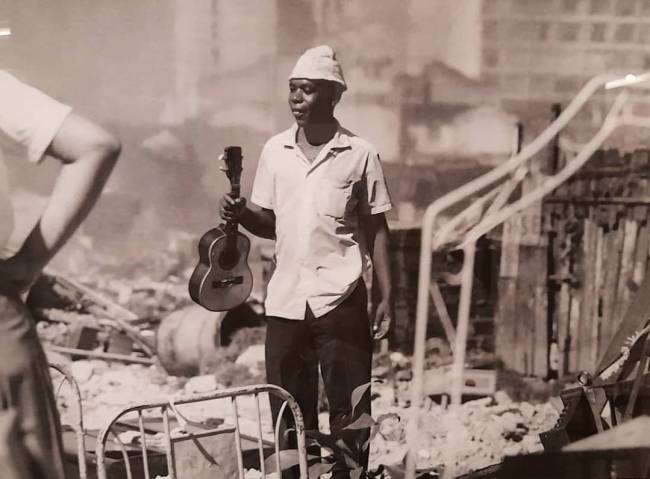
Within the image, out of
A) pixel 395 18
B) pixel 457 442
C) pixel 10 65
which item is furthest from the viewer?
pixel 457 442

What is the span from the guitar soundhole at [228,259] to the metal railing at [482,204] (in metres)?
0.78

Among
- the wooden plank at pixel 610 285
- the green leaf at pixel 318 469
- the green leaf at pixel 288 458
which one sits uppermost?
the wooden plank at pixel 610 285

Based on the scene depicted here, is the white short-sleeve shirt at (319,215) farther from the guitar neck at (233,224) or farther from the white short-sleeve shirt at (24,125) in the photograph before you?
the white short-sleeve shirt at (24,125)

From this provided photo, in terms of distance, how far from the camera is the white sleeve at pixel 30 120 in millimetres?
2363

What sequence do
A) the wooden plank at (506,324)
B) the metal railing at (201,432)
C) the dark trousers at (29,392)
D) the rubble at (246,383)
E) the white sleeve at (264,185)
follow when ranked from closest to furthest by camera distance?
the metal railing at (201,432) < the dark trousers at (29,392) < the white sleeve at (264,185) < the rubble at (246,383) < the wooden plank at (506,324)

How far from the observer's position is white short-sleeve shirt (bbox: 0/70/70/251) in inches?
93.1

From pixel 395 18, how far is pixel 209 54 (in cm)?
73

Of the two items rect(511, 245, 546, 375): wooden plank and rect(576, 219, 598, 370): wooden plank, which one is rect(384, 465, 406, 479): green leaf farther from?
rect(576, 219, 598, 370): wooden plank

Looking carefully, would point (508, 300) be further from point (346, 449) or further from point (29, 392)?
point (29, 392)

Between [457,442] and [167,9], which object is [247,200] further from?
[457,442]

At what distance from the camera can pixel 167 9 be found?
8.84ft

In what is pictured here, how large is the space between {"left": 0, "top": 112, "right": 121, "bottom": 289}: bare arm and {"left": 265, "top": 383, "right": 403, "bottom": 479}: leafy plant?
1075 millimetres

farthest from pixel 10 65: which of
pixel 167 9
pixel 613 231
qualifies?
pixel 613 231

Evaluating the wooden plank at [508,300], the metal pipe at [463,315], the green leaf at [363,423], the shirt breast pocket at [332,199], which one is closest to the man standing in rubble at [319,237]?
the shirt breast pocket at [332,199]
